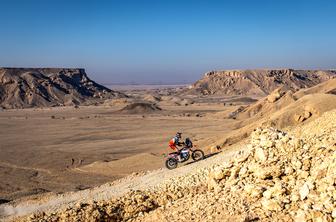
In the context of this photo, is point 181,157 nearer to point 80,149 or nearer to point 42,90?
point 80,149

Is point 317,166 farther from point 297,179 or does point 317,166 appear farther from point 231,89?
point 231,89

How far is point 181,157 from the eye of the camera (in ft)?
53.9

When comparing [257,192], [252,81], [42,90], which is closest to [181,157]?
[257,192]

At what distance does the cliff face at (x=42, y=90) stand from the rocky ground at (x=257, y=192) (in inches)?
3574

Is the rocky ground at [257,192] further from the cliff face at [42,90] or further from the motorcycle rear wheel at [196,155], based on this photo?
the cliff face at [42,90]

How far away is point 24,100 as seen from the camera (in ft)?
334

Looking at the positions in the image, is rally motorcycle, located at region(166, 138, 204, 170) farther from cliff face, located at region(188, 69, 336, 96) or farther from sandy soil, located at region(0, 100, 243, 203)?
cliff face, located at region(188, 69, 336, 96)

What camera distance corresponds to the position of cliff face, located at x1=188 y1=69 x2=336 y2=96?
136m

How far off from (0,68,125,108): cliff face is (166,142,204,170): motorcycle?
86.1m

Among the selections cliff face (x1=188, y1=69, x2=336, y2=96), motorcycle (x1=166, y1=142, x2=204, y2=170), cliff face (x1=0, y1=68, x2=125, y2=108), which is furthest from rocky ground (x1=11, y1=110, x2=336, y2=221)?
cliff face (x1=188, y1=69, x2=336, y2=96)

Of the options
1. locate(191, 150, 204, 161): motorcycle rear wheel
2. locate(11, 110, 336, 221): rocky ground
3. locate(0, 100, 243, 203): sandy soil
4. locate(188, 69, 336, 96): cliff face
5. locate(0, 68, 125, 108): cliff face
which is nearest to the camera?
locate(11, 110, 336, 221): rocky ground

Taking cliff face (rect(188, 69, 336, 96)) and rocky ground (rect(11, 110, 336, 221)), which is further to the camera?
cliff face (rect(188, 69, 336, 96))

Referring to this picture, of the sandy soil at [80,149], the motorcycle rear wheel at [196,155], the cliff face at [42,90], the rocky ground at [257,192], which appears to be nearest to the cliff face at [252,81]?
the cliff face at [42,90]

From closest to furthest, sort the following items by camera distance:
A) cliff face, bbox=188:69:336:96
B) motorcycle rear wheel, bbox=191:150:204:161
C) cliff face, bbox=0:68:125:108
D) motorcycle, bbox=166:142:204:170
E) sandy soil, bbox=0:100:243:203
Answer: motorcycle, bbox=166:142:204:170 < motorcycle rear wheel, bbox=191:150:204:161 < sandy soil, bbox=0:100:243:203 < cliff face, bbox=0:68:125:108 < cliff face, bbox=188:69:336:96
